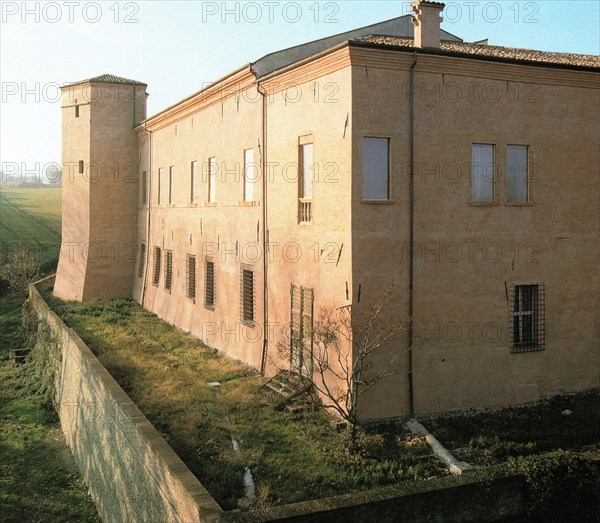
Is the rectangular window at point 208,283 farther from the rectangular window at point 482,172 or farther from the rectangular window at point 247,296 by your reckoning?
the rectangular window at point 482,172

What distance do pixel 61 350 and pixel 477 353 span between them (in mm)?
12523

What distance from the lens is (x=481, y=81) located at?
44.4 feet

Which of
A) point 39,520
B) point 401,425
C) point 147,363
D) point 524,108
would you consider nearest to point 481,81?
point 524,108

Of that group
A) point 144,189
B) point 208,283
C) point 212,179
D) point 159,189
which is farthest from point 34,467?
point 144,189

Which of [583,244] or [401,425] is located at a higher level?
[583,244]

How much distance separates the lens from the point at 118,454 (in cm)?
1240

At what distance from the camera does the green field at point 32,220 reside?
155 feet

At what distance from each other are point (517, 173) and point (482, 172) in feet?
2.96

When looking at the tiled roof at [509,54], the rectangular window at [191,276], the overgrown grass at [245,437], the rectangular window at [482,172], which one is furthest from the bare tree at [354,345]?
the rectangular window at [191,276]

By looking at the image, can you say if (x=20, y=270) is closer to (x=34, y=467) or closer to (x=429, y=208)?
(x=34, y=467)

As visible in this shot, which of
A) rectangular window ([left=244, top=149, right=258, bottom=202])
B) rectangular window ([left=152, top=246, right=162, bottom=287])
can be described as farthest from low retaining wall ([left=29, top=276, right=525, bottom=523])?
rectangular window ([left=152, top=246, right=162, bottom=287])

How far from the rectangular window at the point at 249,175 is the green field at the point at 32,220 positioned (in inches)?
1118

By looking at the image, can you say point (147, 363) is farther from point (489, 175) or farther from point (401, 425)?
point (489, 175)

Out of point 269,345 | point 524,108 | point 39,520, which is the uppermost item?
point 524,108
